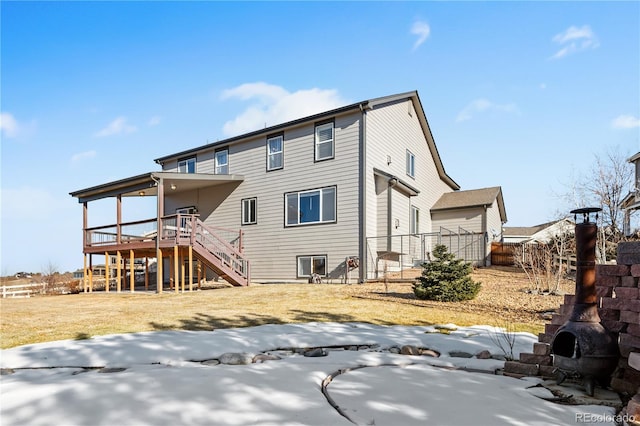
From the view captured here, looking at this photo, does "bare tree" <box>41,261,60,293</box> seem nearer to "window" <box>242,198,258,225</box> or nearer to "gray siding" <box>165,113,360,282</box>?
"gray siding" <box>165,113,360,282</box>

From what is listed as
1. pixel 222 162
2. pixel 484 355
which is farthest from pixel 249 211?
pixel 484 355

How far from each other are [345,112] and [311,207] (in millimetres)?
3750

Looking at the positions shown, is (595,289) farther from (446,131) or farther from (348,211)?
(446,131)

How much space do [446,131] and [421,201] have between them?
4.39m

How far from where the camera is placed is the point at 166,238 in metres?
15.4

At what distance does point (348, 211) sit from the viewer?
49.1ft

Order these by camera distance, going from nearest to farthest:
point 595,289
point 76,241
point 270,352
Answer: point 595,289 → point 270,352 → point 76,241

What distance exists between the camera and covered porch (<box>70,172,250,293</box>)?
597 inches

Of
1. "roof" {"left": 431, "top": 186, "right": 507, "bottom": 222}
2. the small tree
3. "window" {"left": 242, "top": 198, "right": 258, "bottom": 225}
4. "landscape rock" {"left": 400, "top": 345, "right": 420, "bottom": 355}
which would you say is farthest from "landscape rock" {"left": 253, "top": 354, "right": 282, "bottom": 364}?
"roof" {"left": 431, "top": 186, "right": 507, "bottom": 222}

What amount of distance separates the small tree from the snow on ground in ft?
13.7

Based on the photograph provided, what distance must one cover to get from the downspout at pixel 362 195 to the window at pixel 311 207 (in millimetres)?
1208

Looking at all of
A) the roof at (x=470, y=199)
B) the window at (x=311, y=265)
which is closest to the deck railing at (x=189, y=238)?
the window at (x=311, y=265)

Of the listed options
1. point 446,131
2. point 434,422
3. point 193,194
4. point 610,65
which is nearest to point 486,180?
point 446,131

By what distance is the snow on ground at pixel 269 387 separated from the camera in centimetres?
303
